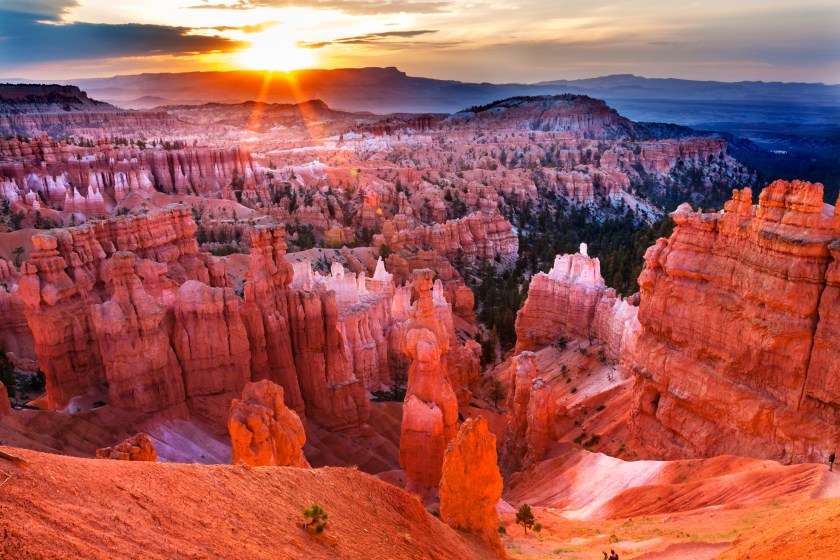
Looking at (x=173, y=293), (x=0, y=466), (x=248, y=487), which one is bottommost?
(x=173, y=293)

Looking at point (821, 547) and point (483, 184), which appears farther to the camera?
point (483, 184)

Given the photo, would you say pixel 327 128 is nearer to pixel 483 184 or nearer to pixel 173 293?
pixel 483 184

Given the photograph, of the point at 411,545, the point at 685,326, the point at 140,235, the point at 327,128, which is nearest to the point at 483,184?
the point at 140,235

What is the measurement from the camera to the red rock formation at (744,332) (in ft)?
50.2

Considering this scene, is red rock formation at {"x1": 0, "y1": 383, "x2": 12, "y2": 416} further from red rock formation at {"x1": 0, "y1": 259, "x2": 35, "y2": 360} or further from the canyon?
red rock formation at {"x1": 0, "y1": 259, "x2": 35, "y2": 360}

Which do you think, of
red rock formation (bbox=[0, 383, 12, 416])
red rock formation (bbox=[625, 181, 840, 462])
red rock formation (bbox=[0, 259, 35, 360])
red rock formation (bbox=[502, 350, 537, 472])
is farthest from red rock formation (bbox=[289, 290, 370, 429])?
red rock formation (bbox=[0, 259, 35, 360])

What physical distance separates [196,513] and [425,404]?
11.4 metres

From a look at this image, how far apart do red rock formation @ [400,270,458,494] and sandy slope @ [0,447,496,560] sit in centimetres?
718

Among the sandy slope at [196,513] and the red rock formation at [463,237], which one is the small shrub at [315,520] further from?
the red rock formation at [463,237]

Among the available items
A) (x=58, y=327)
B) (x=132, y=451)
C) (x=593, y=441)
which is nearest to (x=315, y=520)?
(x=132, y=451)

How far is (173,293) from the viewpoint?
2302 cm

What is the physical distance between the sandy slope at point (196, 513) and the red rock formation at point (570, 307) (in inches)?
843

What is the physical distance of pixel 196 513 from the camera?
734 cm

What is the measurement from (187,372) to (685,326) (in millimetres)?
16230
